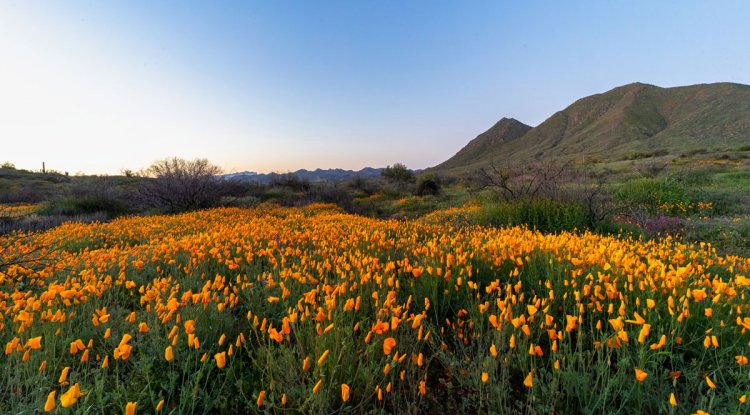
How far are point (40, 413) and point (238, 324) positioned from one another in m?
1.21

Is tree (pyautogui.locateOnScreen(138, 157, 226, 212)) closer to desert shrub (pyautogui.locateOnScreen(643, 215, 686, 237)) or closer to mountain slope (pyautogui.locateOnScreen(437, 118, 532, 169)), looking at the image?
desert shrub (pyautogui.locateOnScreen(643, 215, 686, 237))

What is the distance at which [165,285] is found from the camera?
9.16ft

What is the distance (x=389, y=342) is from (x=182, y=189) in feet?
44.5

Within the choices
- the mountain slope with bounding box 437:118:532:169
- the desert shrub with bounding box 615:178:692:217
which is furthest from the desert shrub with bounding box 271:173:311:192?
the mountain slope with bounding box 437:118:532:169

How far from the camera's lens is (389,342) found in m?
1.63

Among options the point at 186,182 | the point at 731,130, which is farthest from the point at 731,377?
the point at 731,130

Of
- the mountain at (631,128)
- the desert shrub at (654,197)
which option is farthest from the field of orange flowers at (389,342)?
the mountain at (631,128)

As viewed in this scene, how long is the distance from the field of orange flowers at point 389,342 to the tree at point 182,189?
9752 millimetres

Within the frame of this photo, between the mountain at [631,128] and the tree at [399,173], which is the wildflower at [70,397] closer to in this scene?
the tree at [399,173]

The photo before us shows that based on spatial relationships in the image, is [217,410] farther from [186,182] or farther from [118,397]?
[186,182]

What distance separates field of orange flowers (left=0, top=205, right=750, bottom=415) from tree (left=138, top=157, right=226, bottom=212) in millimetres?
9752

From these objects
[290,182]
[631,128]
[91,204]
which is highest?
[631,128]

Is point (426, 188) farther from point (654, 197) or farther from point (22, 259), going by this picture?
point (22, 259)

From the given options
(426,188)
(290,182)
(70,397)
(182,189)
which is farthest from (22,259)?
(290,182)
